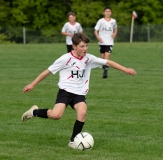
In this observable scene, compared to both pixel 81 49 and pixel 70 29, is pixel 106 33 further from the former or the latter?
pixel 81 49

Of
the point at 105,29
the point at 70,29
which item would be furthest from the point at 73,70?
the point at 70,29

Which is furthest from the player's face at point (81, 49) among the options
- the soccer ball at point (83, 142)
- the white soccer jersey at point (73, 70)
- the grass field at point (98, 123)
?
the grass field at point (98, 123)

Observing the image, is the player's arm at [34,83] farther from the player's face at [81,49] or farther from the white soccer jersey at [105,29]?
the white soccer jersey at [105,29]

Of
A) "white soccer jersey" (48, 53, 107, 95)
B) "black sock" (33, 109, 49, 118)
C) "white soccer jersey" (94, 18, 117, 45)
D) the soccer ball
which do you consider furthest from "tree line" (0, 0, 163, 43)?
the soccer ball

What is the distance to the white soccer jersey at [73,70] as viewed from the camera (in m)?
7.43

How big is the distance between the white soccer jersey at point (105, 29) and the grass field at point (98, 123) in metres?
1.82

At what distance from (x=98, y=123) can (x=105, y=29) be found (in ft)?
29.0

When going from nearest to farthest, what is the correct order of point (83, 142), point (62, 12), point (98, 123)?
point (83, 142)
point (98, 123)
point (62, 12)

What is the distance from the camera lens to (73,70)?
7.48 metres

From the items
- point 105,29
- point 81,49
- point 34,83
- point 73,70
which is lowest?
point 105,29

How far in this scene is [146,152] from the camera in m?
6.91

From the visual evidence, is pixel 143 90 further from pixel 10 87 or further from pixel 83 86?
pixel 83 86

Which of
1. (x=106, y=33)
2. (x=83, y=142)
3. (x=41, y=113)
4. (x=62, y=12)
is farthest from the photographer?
(x=62, y=12)

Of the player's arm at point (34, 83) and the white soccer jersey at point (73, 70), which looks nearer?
the player's arm at point (34, 83)
